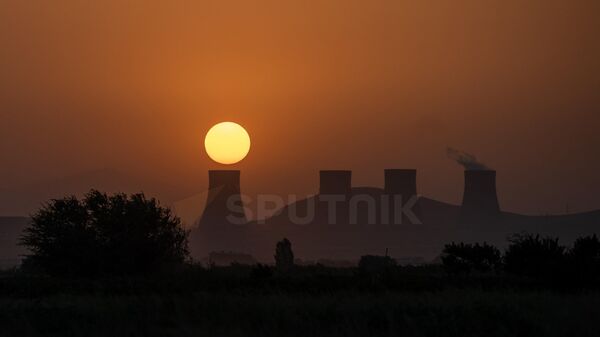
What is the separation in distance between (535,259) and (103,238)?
60.8 ft

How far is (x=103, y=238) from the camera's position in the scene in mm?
46062

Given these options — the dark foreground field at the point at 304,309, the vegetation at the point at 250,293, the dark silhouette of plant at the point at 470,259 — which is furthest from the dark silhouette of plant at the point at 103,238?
the dark silhouette of plant at the point at 470,259

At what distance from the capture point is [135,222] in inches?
1841

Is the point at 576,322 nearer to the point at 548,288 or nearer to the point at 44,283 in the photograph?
the point at 548,288

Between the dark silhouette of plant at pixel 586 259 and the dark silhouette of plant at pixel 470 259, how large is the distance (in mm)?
4141

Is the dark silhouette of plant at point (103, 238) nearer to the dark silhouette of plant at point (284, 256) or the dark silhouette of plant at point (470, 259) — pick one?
the dark silhouette of plant at point (470, 259)

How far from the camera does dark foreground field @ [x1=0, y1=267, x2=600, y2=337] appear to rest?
2277 cm

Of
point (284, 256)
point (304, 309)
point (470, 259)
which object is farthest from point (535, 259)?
point (284, 256)

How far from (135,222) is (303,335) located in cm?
2589

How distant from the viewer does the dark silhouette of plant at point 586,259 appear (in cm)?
3475

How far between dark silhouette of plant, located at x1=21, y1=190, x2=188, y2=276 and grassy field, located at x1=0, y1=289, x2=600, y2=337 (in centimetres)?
1564

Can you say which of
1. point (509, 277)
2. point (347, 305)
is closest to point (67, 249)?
point (509, 277)

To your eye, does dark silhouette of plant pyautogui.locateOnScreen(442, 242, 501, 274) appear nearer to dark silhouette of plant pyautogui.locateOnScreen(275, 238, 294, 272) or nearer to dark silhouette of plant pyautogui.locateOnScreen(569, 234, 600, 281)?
dark silhouette of plant pyautogui.locateOnScreen(569, 234, 600, 281)

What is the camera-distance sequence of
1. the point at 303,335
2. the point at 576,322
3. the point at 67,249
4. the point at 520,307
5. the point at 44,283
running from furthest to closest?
the point at 67,249 < the point at 44,283 < the point at 520,307 < the point at 576,322 < the point at 303,335
